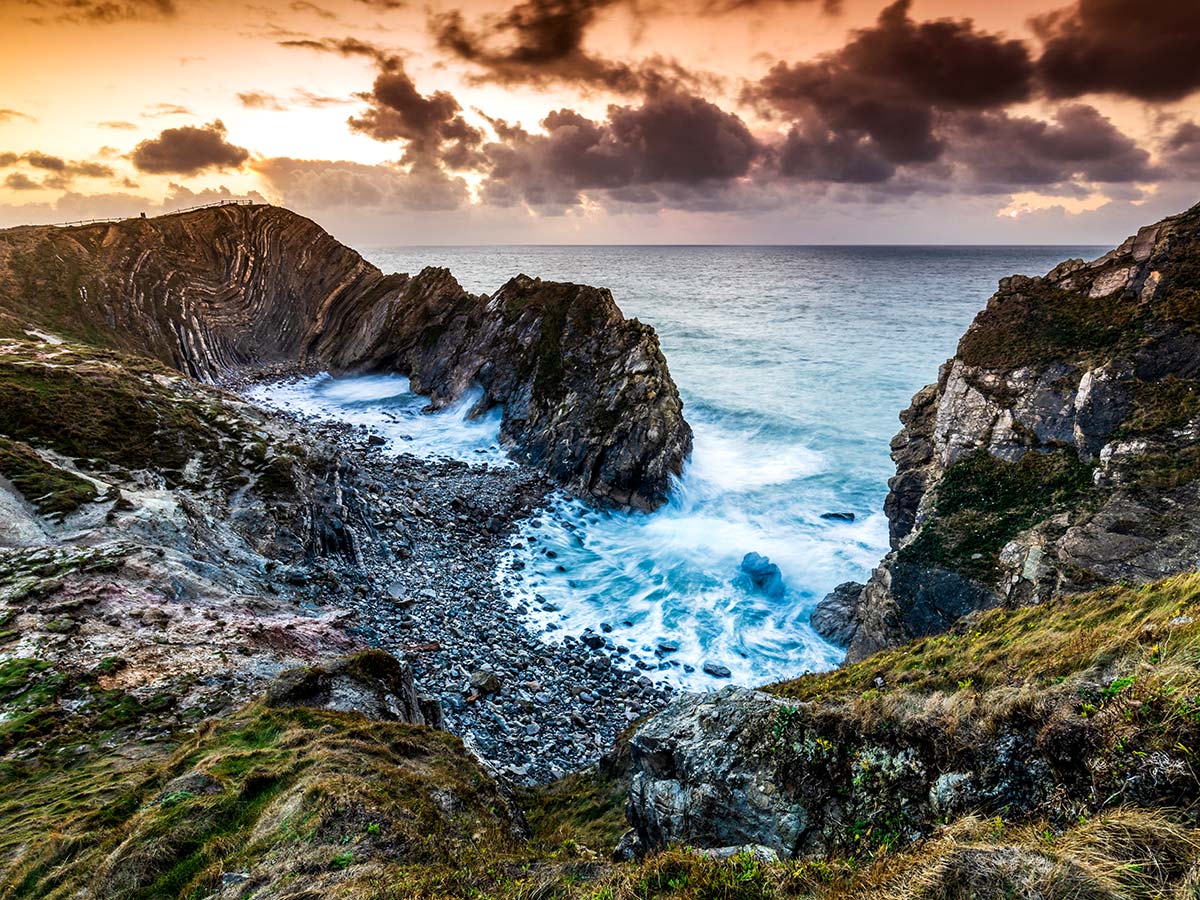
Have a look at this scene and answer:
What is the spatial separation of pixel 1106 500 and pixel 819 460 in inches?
1285

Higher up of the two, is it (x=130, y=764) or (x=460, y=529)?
(x=130, y=764)

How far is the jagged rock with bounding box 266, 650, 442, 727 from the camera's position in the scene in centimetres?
1538

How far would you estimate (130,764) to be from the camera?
12.1m

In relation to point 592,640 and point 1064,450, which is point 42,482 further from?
point 1064,450

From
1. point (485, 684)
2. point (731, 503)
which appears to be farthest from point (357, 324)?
point (485, 684)

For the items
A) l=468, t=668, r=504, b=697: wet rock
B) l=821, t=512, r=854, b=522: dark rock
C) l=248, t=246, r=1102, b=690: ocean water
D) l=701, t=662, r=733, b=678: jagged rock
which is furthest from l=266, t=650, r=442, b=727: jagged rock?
l=821, t=512, r=854, b=522: dark rock

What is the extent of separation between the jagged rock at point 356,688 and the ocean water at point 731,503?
1162 cm

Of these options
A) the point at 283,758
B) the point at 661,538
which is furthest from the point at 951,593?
the point at 283,758

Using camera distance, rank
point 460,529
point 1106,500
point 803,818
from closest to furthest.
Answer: point 803,818 < point 1106,500 < point 460,529

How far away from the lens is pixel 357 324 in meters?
78.3

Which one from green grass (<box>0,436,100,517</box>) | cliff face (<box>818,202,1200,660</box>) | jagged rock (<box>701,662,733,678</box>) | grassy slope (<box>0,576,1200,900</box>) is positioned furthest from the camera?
jagged rock (<box>701,662,733,678</box>)

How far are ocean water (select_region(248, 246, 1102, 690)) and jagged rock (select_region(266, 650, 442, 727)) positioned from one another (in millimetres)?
11619

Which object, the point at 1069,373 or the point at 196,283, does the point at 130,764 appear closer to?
the point at 1069,373

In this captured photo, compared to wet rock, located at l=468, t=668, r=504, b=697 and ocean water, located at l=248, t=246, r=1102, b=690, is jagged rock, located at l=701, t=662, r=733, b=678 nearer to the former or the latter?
ocean water, located at l=248, t=246, r=1102, b=690
